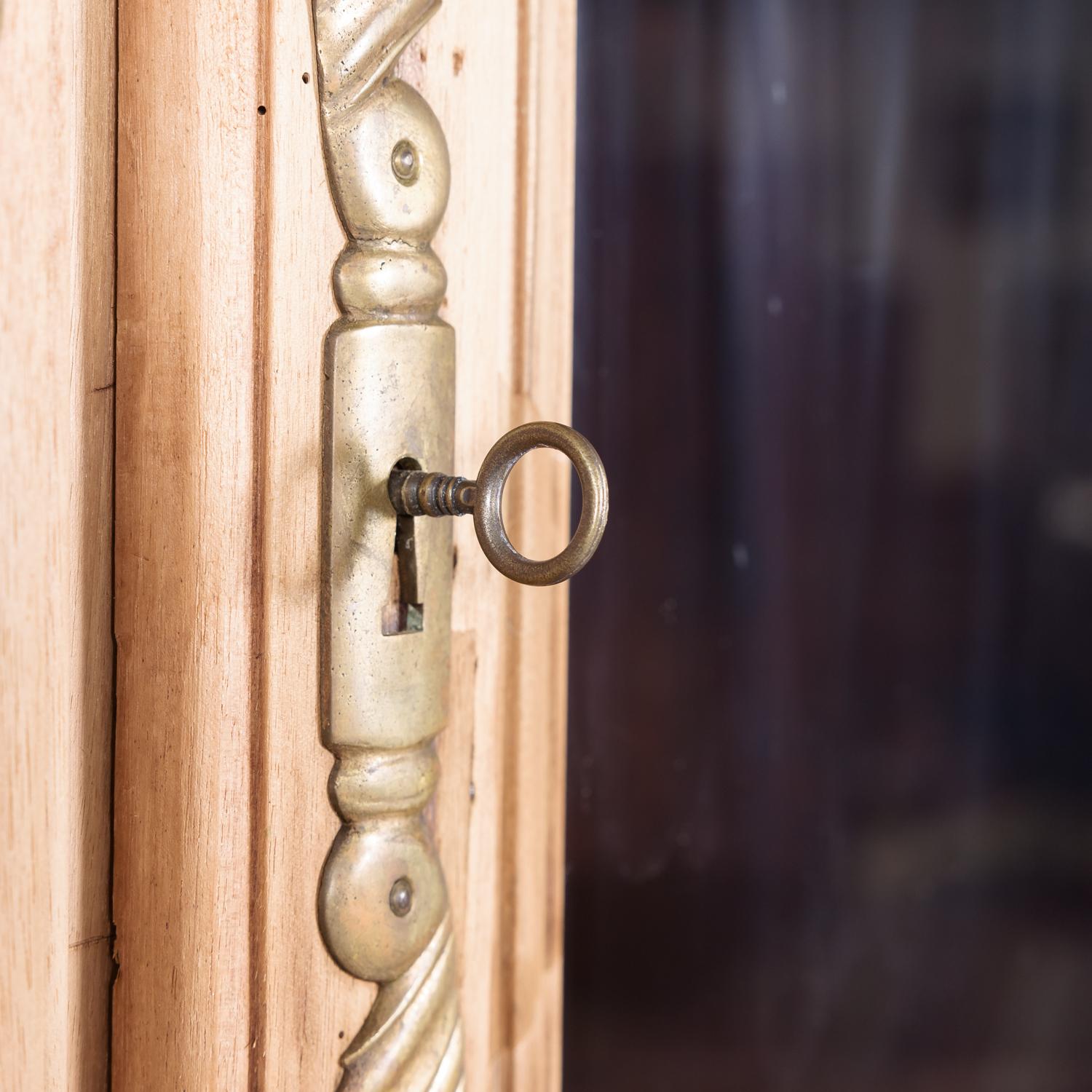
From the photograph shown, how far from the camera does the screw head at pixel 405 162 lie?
332 mm

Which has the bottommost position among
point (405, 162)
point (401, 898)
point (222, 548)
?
point (401, 898)

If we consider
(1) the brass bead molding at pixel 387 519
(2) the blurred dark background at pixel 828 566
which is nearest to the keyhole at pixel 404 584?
(1) the brass bead molding at pixel 387 519

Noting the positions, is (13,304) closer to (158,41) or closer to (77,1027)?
(158,41)

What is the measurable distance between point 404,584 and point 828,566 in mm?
420

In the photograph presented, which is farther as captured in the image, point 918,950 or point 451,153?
point 918,950

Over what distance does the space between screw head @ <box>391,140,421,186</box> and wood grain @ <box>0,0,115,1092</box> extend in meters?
0.08

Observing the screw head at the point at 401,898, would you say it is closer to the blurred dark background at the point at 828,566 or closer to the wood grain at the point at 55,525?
the wood grain at the point at 55,525

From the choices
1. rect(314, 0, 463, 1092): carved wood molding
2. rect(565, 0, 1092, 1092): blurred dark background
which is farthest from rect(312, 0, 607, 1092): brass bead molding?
rect(565, 0, 1092, 1092): blurred dark background

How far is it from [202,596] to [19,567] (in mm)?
45

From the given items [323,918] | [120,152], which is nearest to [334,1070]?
[323,918]

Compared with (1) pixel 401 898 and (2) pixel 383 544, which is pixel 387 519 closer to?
(2) pixel 383 544

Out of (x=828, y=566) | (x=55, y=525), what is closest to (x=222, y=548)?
(x=55, y=525)

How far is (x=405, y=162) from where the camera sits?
13.2 inches

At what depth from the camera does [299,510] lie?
12.7 inches
